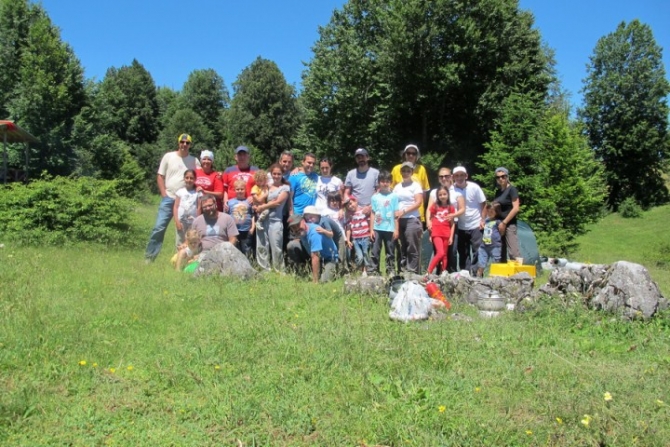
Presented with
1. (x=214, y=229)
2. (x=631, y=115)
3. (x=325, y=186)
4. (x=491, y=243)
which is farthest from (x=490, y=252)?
(x=631, y=115)

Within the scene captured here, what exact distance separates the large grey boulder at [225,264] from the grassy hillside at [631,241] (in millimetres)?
12623

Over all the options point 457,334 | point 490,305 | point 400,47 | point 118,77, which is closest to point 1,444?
point 457,334

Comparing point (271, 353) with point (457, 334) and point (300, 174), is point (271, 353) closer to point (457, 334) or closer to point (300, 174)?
point (457, 334)

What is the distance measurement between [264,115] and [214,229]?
40268mm

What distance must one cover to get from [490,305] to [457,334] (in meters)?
1.28

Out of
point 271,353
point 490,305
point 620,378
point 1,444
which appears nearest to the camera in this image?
point 1,444

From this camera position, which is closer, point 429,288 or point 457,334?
point 457,334

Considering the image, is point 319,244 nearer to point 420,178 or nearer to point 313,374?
point 420,178

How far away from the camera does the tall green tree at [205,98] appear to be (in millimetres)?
57406

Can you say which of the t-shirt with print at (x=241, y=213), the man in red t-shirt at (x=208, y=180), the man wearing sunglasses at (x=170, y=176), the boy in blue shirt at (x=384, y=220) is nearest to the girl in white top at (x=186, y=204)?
the man in red t-shirt at (x=208, y=180)

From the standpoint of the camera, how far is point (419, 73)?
1032 inches

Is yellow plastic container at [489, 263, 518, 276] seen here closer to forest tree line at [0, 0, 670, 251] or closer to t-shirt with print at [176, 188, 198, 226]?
t-shirt with print at [176, 188, 198, 226]

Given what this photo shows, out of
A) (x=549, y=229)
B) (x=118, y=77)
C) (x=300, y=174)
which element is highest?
(x=118, y=77)

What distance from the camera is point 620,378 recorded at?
14.2 ft
